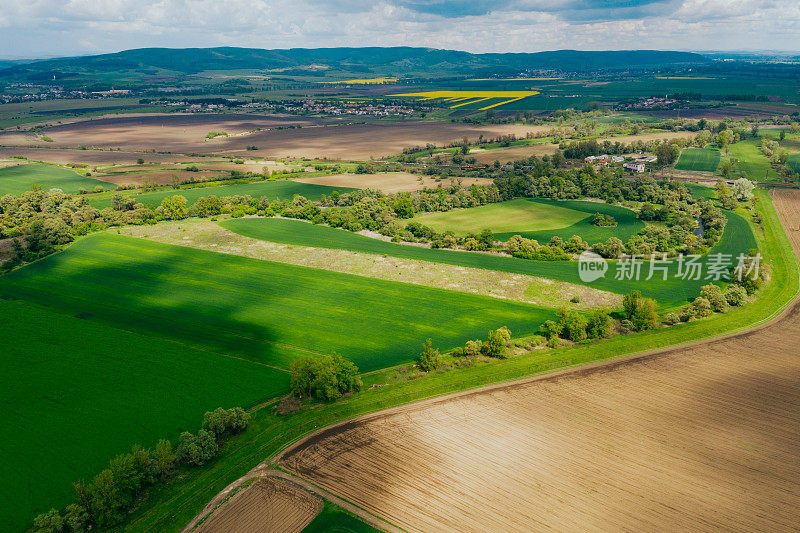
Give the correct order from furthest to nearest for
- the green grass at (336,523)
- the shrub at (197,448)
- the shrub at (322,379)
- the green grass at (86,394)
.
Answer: the shrub at (322,379), the shrub at (197,448), the green grass at (86,394), the green grass at (336,523)

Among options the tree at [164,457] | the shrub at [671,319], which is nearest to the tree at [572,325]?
the shrub at [671,319]

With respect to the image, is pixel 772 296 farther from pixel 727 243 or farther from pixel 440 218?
pixel 440 218

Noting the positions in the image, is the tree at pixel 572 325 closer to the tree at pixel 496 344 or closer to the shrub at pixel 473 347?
the tree at pixel 496 344

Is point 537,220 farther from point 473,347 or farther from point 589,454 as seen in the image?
point 589,454

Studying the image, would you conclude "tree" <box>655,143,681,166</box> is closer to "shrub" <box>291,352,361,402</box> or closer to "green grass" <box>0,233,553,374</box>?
"green grass" <box>0,233,553,374</box>

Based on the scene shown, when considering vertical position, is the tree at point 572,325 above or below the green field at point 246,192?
below

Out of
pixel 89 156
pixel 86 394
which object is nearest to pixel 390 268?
pixel 86 394

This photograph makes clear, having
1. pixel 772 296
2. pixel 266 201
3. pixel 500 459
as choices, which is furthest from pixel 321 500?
pixel 266 201
